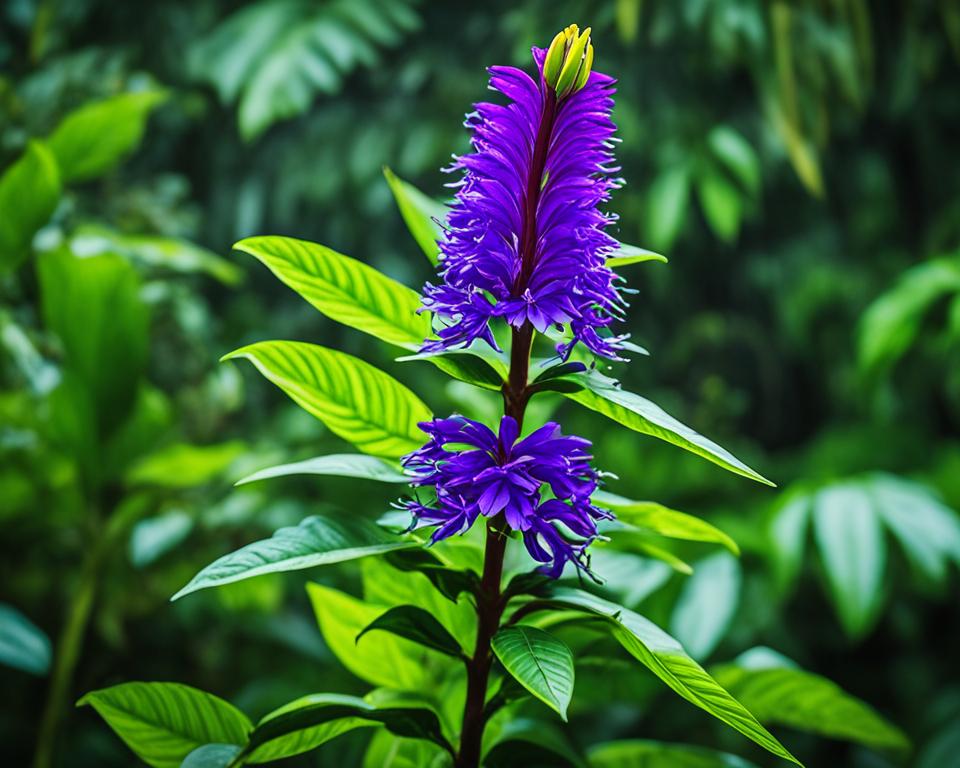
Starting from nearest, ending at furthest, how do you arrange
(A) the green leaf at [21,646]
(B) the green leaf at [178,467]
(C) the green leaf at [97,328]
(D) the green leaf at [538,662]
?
(D) the green leaf at [538,662]
(A) the green leaf at [21,646]
(C) the green leaf at [97,328]
(B) the green leaf at [178,467]

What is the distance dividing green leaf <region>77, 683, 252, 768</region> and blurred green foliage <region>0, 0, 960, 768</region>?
246 millimetres

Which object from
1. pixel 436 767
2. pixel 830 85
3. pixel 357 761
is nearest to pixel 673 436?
pixel 436 767

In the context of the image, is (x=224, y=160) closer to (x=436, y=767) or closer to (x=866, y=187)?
(x=866, y=187)

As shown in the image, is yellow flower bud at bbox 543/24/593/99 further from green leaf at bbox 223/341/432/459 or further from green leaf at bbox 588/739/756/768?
green leaf at bbox 588/739/756/768

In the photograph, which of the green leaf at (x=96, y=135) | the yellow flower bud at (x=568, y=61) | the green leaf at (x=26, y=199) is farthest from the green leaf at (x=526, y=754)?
the green leaf at (x=96, y=135)

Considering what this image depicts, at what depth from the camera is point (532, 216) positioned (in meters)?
0.37

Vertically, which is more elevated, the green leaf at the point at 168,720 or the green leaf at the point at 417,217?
the green leaf at the point at 417,217

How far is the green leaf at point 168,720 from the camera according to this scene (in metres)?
0.41

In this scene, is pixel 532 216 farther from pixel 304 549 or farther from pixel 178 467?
pixel 178 467

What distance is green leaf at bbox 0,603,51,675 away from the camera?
23.5 inches

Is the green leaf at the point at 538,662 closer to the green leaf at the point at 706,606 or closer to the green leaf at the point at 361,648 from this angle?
the green leaf at the point at 361,648

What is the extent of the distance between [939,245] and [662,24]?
58 cm

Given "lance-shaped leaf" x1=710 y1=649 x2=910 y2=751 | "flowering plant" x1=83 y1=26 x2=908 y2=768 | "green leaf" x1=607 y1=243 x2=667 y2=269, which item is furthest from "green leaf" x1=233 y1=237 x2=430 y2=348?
"lance-shaped leaf" x1=710 y1=649 x2=910 y2=751

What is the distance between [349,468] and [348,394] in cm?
4
